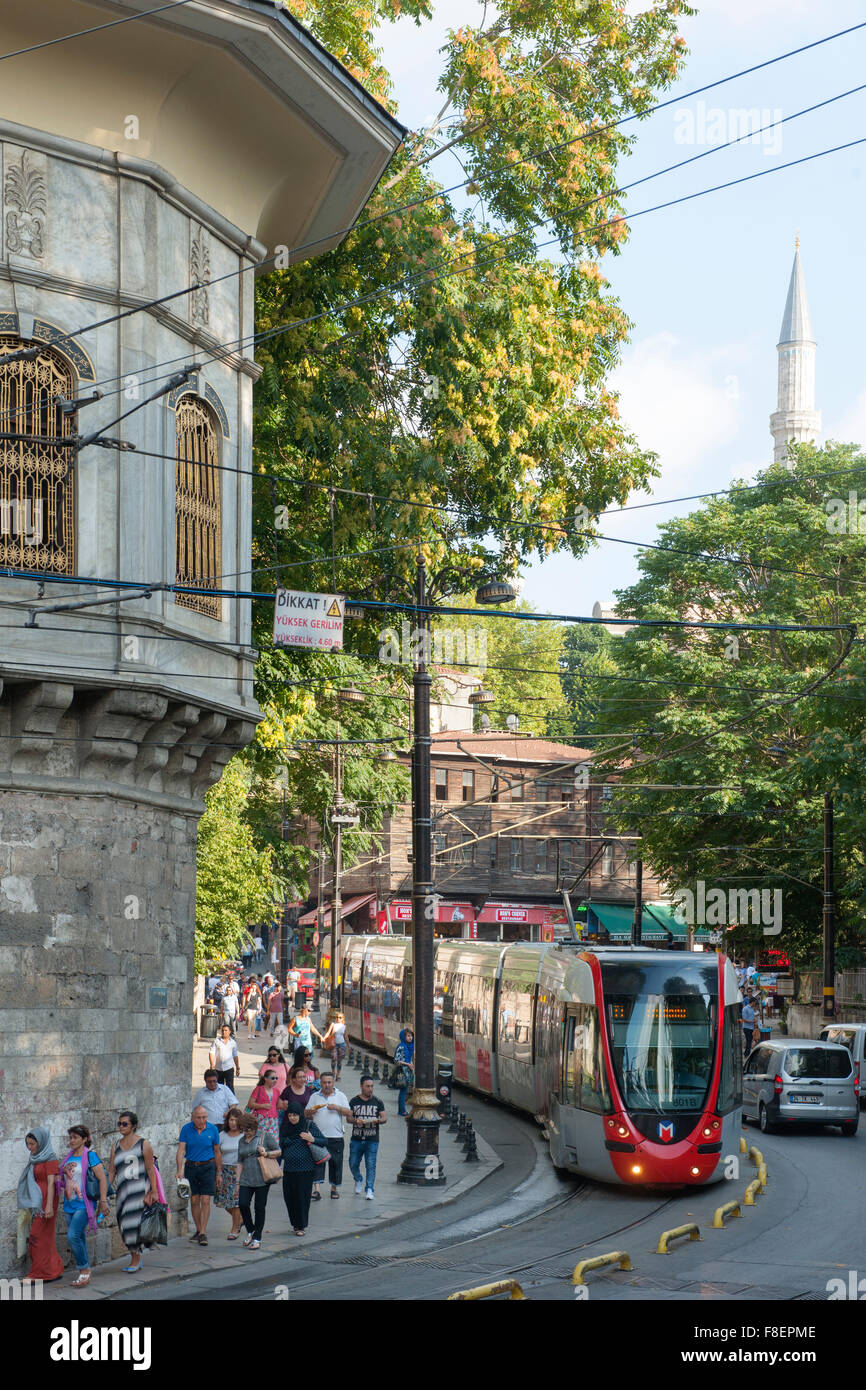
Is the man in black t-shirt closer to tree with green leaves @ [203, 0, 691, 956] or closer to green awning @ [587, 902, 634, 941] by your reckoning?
tree with green leaves @ [203, 0, 691, 956]

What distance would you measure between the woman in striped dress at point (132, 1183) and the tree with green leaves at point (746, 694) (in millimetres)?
27567

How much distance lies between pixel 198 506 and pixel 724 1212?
31.4 ft

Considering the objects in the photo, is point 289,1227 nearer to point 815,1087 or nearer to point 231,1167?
point 231,1167

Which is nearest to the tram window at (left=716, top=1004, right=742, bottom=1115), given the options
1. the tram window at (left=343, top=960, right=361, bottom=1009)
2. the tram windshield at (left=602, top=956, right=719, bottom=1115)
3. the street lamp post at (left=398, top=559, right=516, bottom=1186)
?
the tram windshield at (left=602, top=956, right=719, bottom=1115)

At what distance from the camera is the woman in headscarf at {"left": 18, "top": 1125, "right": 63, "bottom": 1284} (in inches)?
571

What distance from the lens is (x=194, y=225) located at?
59.2 ft

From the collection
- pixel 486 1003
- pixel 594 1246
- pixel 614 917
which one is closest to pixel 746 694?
pixel 486 1003

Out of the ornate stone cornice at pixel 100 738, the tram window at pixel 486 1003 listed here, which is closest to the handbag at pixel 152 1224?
the ornate stone cornice at pixel 100 738

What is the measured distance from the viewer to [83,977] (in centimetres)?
1608

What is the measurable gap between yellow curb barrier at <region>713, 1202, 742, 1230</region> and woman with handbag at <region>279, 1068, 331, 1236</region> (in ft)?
13.7

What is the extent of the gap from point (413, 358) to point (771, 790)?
2145 centimetres

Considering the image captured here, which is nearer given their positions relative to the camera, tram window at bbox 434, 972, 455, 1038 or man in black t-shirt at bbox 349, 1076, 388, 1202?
man in black t-shirt at bbox 349, 1076, 388, 1202
